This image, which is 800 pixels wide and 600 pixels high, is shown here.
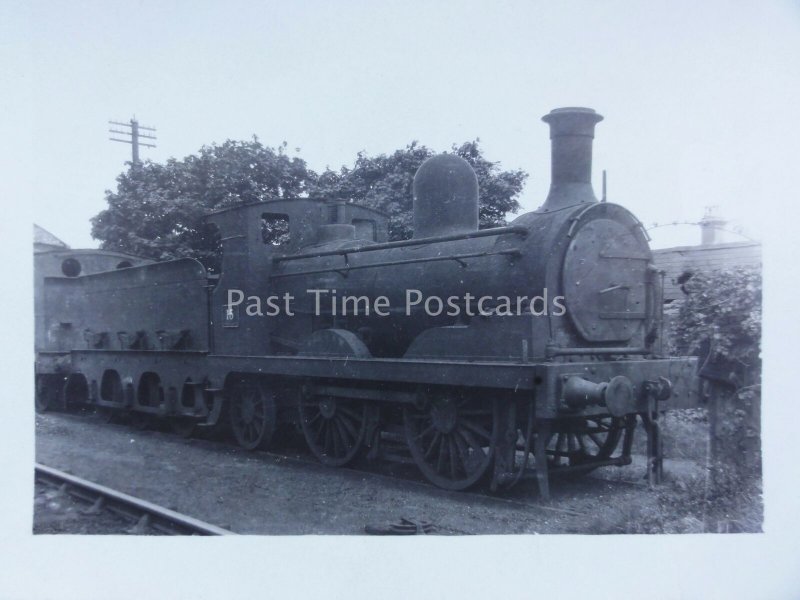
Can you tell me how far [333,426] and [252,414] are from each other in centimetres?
137

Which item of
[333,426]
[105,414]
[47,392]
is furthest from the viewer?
[47,392]

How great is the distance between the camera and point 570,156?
6.39 meters

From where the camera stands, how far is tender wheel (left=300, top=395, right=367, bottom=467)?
24.4ft

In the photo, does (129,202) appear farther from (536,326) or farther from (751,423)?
(751,423)

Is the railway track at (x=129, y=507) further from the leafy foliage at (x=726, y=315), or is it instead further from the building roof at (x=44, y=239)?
the leafy foliage at (x=726, y=315)

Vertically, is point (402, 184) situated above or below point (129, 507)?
above

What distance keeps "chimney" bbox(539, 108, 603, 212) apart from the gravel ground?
99.6 inches

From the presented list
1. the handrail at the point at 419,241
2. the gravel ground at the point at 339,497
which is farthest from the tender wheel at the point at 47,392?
the handrail at the point at 419,241

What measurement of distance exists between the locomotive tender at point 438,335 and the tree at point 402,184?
5600 millimetres

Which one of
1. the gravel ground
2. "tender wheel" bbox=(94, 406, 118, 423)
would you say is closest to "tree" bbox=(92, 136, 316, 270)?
"tender wheel" bbox=(94, 406, 118, 423)

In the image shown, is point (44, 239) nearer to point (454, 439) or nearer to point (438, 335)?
point (438, 335)

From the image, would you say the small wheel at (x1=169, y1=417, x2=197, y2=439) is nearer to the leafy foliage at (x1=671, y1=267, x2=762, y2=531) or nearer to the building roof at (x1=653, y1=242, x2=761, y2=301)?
the building roof at (x1=653, y1=242, x2=761, y2=301)

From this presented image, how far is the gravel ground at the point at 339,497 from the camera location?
5.49 metres

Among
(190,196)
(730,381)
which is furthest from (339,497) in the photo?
(190,196)
